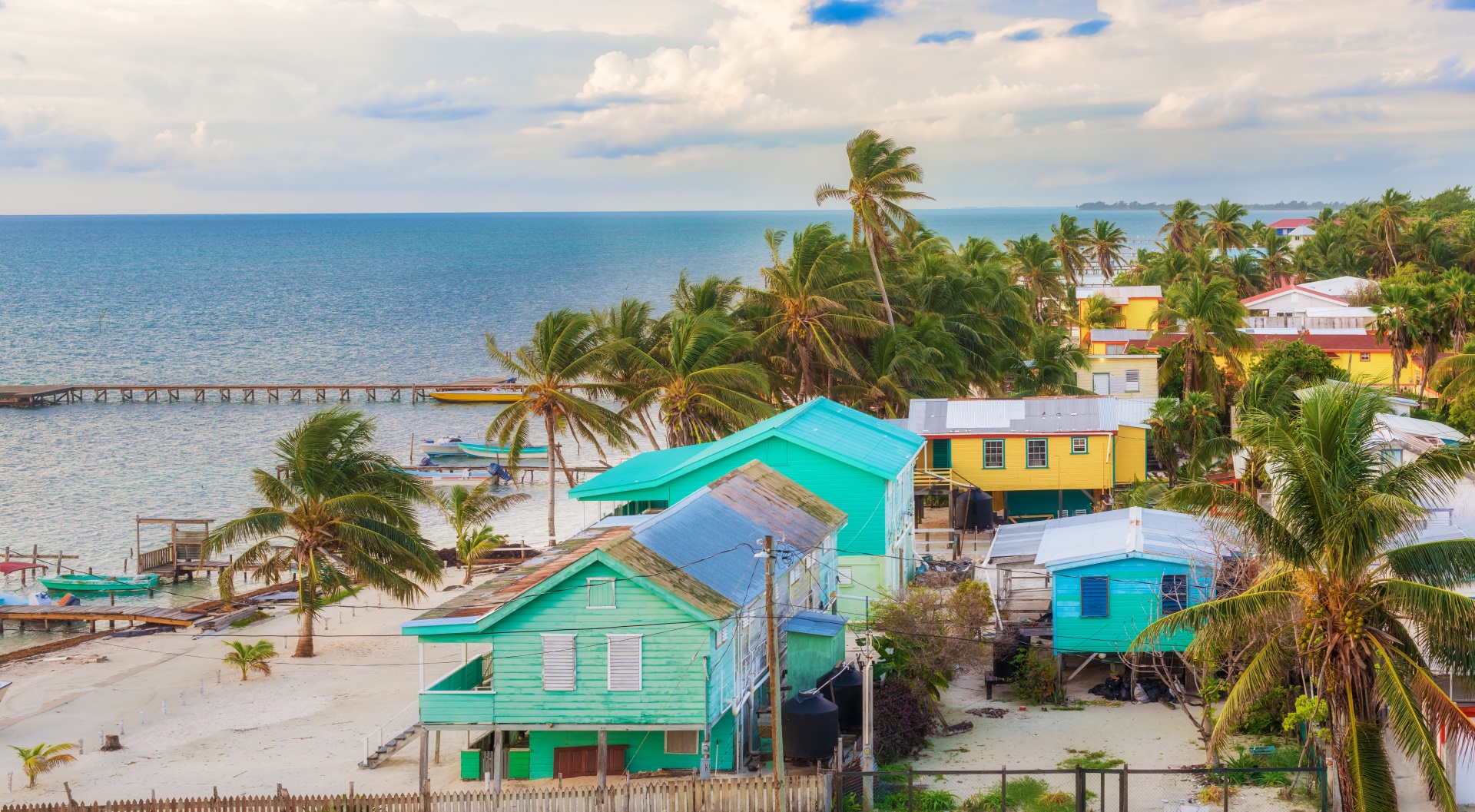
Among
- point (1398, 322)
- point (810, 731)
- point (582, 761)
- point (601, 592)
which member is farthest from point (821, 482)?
point (1398, 322)

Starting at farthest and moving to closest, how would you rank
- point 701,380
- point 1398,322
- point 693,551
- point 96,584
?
point 1398,322 → point 96,584 → point 701,380 → point 693,551

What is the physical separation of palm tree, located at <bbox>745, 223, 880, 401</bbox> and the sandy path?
19.8 meters

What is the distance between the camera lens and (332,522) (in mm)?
35875

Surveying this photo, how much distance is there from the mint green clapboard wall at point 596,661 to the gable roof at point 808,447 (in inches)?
516

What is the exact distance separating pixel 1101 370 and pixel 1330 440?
49415 millimetres

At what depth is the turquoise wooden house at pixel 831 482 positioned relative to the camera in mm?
36688

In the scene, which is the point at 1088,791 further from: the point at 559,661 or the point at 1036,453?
the point at 1036,453

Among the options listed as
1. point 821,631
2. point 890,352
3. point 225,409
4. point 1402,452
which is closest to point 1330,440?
point 821,631

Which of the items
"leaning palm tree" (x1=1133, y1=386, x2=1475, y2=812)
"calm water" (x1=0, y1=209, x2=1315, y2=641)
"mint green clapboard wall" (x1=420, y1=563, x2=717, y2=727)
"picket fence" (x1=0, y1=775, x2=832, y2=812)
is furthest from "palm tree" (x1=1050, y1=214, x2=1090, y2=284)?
"picket fence" (x1=0, y1=775, x2=832, y2=812)

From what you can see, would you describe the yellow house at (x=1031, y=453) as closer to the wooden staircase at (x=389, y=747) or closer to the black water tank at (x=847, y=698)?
the black water tank at (x=847, y=698)

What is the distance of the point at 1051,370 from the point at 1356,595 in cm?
4485

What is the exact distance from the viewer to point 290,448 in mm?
36656

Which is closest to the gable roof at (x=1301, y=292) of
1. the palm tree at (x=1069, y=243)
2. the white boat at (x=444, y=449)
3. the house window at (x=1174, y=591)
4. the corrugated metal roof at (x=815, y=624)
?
the palm tree at (x=1069, y=243)

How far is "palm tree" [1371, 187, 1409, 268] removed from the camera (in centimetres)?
10306
